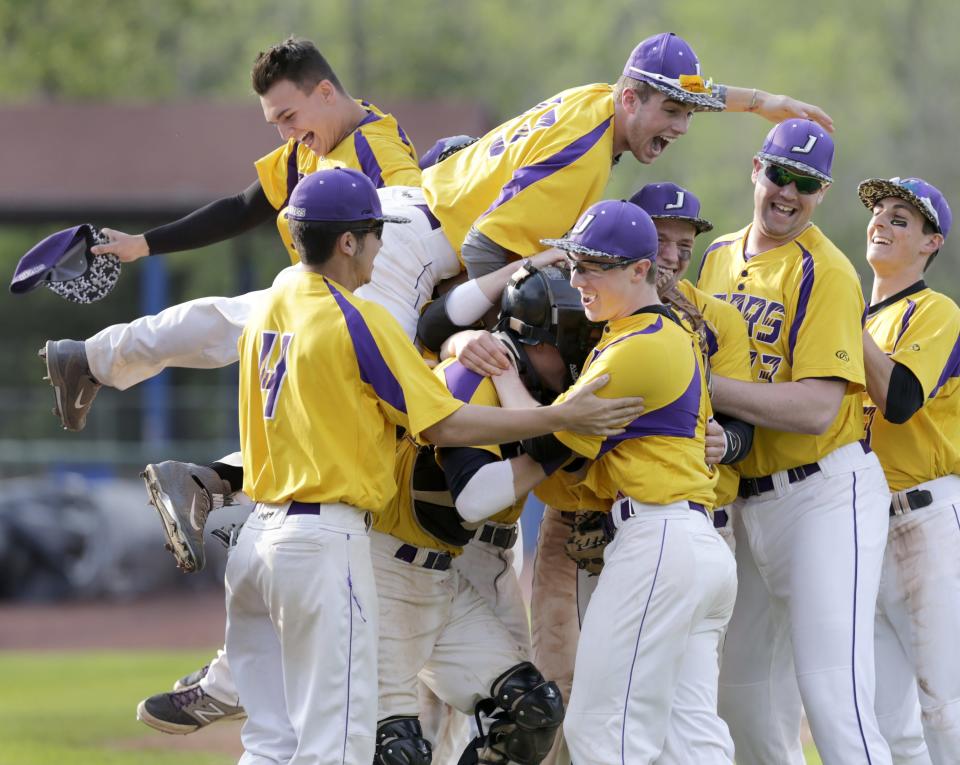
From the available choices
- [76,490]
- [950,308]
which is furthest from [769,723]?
[76,490]

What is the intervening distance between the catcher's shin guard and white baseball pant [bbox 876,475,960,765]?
170cm

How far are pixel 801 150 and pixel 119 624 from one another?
14.2 meters

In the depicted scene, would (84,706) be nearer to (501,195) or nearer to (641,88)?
(501,195)

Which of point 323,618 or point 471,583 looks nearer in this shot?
point 323,618

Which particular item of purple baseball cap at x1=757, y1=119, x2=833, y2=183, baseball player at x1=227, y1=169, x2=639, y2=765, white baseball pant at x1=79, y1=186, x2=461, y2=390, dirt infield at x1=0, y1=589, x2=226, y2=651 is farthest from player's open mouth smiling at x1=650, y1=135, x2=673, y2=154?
dirt infield at x1=0, y1=589, x2=226, y2=651

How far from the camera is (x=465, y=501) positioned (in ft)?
16.3

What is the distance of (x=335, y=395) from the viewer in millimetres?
4957

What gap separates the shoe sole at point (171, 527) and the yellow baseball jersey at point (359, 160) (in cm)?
110

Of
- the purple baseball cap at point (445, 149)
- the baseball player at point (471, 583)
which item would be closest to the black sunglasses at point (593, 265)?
the baseball player at point (471, 583)

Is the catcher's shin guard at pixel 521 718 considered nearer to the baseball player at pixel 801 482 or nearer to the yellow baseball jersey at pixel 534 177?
the baseball player at pixel 801 482

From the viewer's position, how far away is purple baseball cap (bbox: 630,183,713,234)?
5.64 m

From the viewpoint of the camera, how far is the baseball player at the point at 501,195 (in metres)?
5.43

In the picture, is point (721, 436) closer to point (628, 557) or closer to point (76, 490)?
point (628, 557)

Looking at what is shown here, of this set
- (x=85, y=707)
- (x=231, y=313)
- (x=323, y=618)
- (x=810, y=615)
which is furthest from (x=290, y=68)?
(x=85, y=707)
